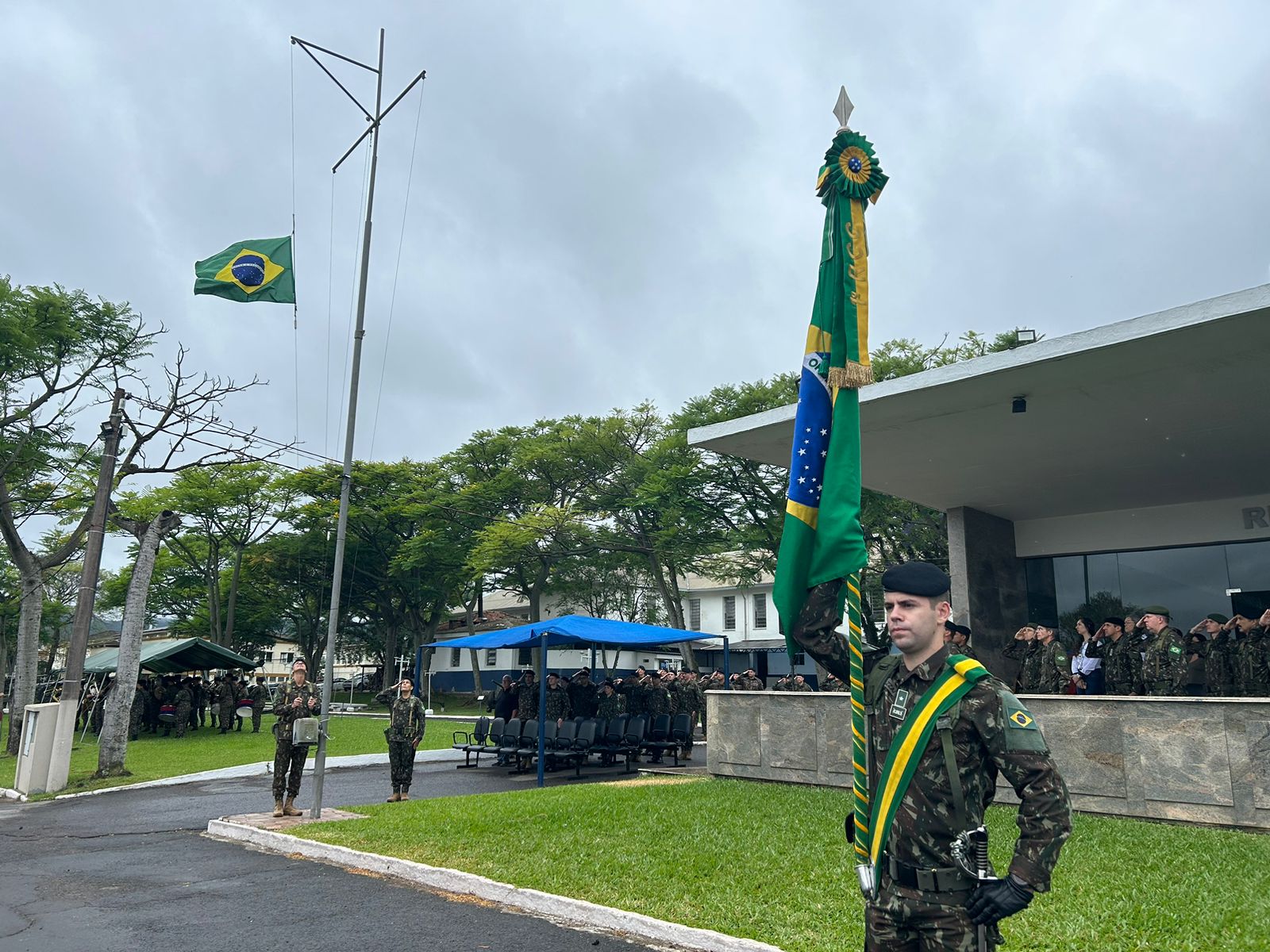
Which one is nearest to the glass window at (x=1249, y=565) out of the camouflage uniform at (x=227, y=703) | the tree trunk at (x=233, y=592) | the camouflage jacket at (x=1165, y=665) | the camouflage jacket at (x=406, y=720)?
the camouflage jacket at (x=1165, y=665)

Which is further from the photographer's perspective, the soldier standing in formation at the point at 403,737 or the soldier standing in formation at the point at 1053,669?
the soldier standing in formation at the point at 1053,669

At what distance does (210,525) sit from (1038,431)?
42.6 metres

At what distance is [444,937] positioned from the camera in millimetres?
6535

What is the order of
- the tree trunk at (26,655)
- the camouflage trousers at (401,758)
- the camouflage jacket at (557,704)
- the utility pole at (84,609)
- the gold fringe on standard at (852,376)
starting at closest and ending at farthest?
the gold fringe on standard at (852,376)
the camouflage trousers at (401,758)
the utility pole at (84,609)
the camouflage jacket at (557,704)
the tree trunk at (26,655)


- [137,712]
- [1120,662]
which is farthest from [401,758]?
[137,712]

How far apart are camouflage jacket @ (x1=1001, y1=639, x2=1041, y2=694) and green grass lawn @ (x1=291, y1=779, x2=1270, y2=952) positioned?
14.9 ft

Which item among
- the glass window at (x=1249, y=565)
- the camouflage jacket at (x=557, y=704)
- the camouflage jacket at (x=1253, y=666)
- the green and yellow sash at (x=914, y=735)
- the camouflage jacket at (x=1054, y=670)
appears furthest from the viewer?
the camouflage jacket at (x=557, y=704)

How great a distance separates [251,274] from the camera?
1416cm

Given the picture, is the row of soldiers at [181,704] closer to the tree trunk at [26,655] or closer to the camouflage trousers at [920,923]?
the tree trunk at [26,655]

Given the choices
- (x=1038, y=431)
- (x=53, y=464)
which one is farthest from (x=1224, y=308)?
(x=53, y=464)

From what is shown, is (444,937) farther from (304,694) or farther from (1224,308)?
(1224,308)

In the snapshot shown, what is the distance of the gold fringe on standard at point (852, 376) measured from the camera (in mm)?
4465

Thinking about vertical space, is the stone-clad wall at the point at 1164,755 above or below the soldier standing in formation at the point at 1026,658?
below

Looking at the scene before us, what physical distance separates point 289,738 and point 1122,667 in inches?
445
